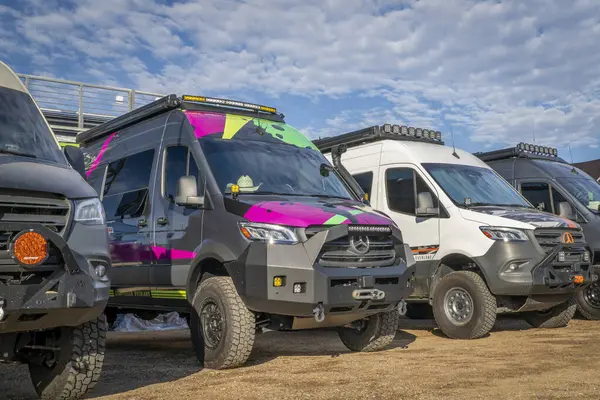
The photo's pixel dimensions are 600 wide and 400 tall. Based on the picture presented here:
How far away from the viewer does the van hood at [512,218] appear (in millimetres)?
8281

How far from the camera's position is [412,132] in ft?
34.2

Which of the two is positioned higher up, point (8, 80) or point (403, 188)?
point (8, 80)

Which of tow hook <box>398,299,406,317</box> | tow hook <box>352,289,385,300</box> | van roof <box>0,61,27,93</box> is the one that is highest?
van roof <box>0,61,27,93</box>

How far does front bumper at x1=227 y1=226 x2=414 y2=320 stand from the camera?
583 cm

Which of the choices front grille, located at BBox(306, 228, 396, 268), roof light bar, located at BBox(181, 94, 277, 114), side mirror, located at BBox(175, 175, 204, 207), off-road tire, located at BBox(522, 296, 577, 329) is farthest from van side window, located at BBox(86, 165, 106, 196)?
off-road tire, located at BBox(522, 296, 577, 329)

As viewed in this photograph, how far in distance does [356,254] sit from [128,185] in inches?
129

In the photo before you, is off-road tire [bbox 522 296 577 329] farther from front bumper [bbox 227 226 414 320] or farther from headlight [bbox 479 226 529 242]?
front bumper [bbox 227 226 414 320]

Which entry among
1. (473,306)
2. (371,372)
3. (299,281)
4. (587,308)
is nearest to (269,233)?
(299,281)

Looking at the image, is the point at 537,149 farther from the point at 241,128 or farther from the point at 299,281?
the point at 299,281

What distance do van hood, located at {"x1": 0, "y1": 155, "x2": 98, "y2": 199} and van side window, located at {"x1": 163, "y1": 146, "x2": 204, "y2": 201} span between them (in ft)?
7.33

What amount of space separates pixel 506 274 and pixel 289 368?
127 inches

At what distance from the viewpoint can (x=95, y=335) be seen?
4730mm

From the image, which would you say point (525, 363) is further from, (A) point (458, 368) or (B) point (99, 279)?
(B) point (99, 279)

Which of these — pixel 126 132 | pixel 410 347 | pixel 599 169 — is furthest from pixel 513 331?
pixel 599 169
